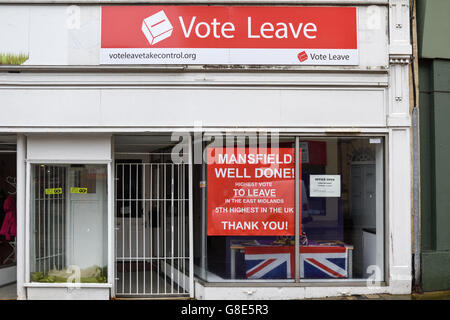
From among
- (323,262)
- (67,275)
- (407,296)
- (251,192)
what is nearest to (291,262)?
(323,262)

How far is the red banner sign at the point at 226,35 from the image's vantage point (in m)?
7.37

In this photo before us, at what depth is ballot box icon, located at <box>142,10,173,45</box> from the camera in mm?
7371

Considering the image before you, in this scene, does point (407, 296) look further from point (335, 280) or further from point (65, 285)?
point (65, 285)

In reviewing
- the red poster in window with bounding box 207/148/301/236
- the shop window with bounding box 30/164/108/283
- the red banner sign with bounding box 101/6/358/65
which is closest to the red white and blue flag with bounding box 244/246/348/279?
the red poster in window with bounding box 207/148/301/236

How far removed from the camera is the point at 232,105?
24.2 feet

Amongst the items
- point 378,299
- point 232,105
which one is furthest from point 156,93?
point 378,299

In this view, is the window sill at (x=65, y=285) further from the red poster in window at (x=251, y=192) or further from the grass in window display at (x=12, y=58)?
the grass in window display at (x=12, y=58)

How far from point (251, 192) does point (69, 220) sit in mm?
2997

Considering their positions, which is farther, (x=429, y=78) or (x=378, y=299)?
(x=429, y=78)

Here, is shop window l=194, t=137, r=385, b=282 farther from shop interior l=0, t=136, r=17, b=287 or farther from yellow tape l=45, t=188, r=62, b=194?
shop interior l=0, t=136, r=17, b=287

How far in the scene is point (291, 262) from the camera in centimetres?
754

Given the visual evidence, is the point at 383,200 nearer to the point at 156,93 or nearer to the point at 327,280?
the point at 327,280

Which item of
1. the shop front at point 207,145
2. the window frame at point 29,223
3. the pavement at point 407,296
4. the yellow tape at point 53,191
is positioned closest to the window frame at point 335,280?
the shop front at point 207,145

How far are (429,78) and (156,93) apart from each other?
14.6ft
